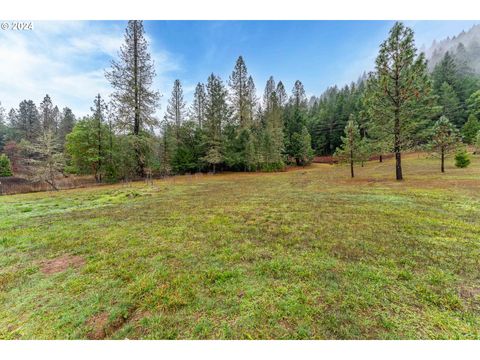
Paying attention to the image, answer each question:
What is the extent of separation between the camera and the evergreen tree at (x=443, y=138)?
16.1 m

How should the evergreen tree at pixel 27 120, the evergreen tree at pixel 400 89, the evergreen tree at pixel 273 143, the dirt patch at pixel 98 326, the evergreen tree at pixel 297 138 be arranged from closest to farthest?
the dirt patch at pixel 98 326, the evergreen tree at pixel 400 89, the evergreen tree at pixel 273 143, the evergreen tree at pixel 297 138, the evergreen tree at pixel 27 120

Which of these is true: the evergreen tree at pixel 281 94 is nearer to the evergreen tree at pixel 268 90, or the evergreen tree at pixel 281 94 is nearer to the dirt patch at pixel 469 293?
the evergreen tree at pixel 268 90

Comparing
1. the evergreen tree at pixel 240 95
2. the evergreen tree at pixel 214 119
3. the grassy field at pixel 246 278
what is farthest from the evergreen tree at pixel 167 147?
the grassy field at pixel 246 278

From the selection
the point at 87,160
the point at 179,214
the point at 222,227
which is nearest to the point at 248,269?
the point at 222,227

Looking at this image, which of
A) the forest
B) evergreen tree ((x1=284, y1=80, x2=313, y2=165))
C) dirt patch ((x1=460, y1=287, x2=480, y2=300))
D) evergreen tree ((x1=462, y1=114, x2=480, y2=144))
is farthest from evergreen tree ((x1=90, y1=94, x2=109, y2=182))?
evergreen tree ((x1=462, y1=114, x2=480, y2=144))

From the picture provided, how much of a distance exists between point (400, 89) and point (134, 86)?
22487 mm

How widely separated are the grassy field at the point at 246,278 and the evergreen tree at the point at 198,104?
2709cm

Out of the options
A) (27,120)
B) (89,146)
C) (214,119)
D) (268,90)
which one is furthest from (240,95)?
(27,120)

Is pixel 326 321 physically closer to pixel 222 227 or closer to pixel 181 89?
pixel 222 227

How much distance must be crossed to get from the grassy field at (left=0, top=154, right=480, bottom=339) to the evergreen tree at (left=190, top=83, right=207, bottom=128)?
27.1m

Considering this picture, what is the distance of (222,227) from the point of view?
5.56 metres

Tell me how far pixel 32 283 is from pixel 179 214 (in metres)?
4.10

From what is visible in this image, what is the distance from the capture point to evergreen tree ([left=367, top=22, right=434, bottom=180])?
40.9ft

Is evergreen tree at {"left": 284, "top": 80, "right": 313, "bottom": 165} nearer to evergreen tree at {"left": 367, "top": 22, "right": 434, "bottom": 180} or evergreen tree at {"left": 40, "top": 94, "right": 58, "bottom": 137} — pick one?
evergreen tree at {"left": 367, "top": 22, "right": 434, "bottom": 180}
